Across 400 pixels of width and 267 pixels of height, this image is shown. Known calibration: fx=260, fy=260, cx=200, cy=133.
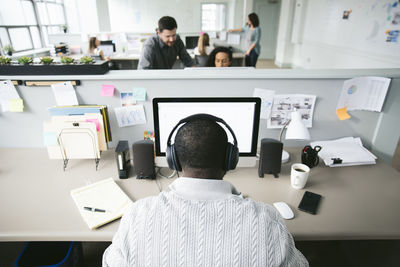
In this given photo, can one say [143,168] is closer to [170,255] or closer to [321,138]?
[170,255]

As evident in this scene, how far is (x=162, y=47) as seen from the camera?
2689 mm

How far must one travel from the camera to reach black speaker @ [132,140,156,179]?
4.01ft

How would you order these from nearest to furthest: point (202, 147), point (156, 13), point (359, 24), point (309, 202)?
1. point (202, 147)
2. point (309, 202)
3. point (359, 24)
4. point (156, 13)

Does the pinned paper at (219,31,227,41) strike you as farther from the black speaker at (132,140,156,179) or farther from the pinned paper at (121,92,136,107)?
the black speaker at (132,140,156,179)

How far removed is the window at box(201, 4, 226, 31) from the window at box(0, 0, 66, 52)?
170 inches

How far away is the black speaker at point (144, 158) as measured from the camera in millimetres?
1224

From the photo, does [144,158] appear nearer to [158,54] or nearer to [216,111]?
[216,111]

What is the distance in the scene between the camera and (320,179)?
127 cm

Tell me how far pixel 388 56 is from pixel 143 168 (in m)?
3.90

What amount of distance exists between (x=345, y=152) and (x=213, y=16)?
8.11 m

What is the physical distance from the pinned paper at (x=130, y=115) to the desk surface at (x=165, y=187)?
8.1 inches

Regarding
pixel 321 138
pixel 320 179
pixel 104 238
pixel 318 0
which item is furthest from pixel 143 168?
pixel 318 0

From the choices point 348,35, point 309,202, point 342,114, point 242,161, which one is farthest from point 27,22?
point 309,202

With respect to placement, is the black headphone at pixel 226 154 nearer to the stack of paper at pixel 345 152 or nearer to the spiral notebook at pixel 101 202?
the spiral notebook at pixel 101 202
